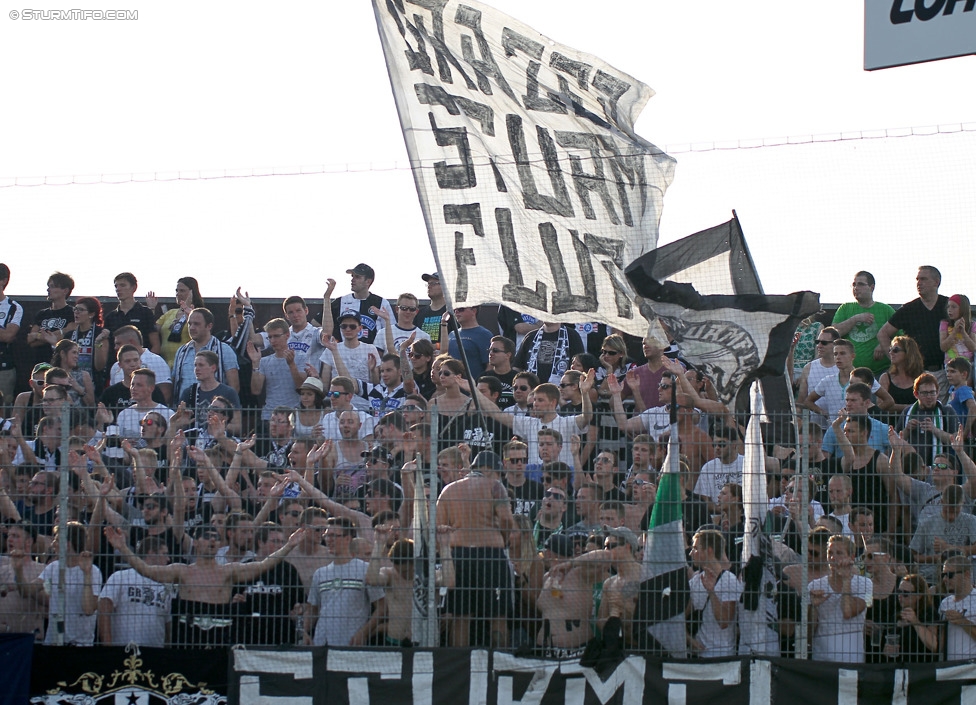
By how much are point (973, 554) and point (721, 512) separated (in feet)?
4.58

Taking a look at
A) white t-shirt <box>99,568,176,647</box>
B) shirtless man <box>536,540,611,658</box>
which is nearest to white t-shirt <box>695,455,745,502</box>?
shirtless man <box>536,540,611,658</box>

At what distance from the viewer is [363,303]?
1156 centimetres

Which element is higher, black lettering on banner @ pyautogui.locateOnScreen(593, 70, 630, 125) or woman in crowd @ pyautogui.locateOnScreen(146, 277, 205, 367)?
black lettering on banner @ pyautogui.locateOnScreen(593, 70, 630, 125)

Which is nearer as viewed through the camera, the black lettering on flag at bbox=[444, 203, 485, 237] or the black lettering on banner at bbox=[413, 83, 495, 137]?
the black lettering on flag at bbox=[444, 203, 485, 237]

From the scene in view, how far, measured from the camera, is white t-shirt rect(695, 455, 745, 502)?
7188mm

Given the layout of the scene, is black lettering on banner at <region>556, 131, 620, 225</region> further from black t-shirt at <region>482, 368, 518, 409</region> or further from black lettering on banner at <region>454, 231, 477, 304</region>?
black t-shirt at <region>482, 368, 518, 409</region>

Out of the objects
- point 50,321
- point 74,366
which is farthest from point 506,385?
point 50,321

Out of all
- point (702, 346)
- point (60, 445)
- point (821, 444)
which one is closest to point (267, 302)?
point (60, 445)

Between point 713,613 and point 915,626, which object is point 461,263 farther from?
point 915,626

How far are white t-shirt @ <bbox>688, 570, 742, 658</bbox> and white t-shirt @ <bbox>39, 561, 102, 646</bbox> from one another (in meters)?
3.43

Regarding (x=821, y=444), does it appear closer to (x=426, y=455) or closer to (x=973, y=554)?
(x=973, y=554)

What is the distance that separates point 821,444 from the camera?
24.3 feet

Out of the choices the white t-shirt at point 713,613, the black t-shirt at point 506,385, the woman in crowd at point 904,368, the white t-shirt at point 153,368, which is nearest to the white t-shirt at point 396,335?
the black t-shirt at point 506,385

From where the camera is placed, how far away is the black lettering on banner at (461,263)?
831 cm
